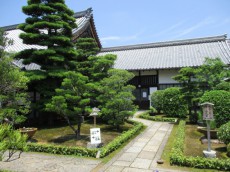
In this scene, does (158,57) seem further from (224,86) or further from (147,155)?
(147,155)

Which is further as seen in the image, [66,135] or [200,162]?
[66,135]

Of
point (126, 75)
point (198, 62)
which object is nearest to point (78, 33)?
point (126, 75)

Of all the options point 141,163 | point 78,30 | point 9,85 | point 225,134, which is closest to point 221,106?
point 225,134

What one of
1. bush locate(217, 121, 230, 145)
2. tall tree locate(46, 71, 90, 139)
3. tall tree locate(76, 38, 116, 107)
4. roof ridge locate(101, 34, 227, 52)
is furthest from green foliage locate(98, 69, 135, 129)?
roof ridge locate(101, 34, 227, 52)

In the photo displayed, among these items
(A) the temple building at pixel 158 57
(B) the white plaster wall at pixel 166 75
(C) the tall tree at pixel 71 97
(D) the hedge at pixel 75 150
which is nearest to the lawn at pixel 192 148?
(D) the hedge at pixel 75 150

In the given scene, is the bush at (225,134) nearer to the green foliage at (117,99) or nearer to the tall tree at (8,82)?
the green foliage at (117,99)

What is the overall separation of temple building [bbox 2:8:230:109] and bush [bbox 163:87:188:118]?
5669 mm

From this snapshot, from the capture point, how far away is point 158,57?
2664cm

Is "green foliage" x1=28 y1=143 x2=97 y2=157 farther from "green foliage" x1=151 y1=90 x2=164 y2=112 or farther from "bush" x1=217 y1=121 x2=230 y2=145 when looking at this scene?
"green foliage" x1=151 y1=90 x2=164 y2=112

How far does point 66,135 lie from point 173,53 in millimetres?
18730

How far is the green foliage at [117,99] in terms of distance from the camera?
13.1 m

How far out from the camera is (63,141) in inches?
446

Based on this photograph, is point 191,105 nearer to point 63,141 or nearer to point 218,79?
point 218,79

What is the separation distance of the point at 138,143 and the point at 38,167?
16.5 feet
